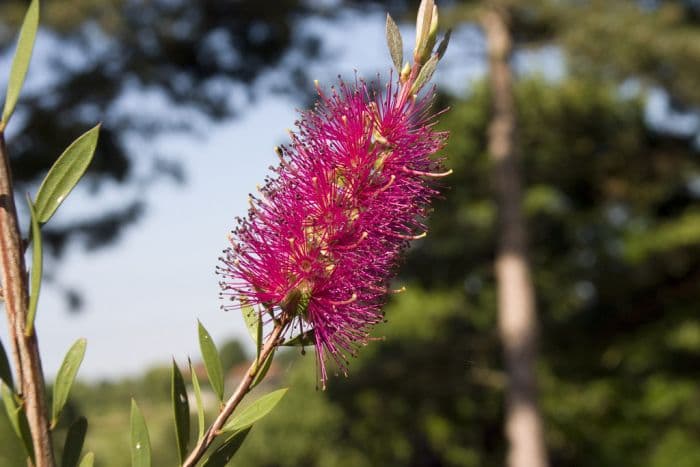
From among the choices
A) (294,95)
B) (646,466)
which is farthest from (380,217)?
(646,466)

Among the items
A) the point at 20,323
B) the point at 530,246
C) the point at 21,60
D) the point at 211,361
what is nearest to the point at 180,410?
the point at 211,361

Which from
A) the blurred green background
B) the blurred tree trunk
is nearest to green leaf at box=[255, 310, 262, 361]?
the blurred green background

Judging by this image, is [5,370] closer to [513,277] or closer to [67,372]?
[67,372]

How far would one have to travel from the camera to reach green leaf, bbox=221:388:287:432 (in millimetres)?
662

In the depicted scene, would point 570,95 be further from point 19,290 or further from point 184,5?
point 19,290

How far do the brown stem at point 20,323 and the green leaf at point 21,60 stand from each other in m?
0.03

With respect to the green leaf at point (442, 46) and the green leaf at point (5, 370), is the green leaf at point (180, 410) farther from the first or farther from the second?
the green leaf at point (442, 46)

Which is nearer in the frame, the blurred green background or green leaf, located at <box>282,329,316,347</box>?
green leaf, located at <box>282,329,316,347</box>

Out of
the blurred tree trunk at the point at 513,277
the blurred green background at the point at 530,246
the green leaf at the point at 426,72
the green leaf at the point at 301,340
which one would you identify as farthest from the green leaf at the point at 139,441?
the blurred tree trunk at the point at 513,277

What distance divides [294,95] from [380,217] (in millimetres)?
7108

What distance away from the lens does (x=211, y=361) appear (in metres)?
0.67

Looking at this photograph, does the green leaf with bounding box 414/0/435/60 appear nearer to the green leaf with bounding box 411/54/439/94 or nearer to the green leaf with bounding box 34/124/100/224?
the green leaf with bounding box 411/54/439/94

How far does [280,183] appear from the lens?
72 centimetres

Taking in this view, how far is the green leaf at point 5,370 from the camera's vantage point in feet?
1.90
